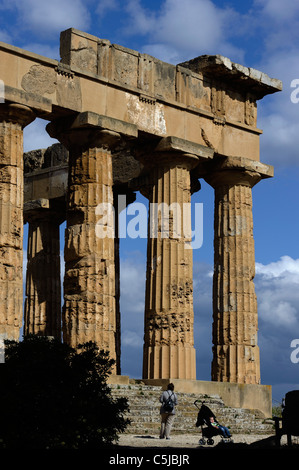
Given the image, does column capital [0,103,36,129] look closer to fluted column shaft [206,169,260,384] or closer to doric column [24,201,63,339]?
fluted column shaft [206,169,260,384]

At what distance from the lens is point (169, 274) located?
95.1 ft

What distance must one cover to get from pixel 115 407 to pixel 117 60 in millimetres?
13556

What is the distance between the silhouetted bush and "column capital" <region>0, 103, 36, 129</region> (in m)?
9.12

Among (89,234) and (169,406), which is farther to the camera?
(89,234)

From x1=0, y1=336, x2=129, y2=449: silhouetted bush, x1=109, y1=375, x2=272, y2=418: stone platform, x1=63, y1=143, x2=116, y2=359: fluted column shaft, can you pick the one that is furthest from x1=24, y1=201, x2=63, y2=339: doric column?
x1=0, y1=336, x2=129, y2=449: silhouetted bush

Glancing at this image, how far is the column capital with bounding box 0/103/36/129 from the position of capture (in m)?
25.2

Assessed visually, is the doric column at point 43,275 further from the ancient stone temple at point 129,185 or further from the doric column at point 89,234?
the doric column at point 89,234

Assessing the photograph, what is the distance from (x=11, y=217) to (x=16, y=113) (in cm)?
273

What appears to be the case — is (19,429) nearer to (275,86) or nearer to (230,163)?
(230,163)

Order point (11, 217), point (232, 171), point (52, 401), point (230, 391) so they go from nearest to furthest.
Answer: point (52, 401) → point (11, 217) → point (230, 391) → point (232, 171)

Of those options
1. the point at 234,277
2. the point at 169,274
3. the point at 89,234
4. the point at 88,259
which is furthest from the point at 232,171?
the point at 88,259

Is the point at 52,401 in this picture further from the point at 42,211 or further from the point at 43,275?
the point at 42,211

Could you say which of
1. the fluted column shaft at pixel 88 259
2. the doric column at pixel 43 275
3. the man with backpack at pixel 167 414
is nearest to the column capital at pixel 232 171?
the fluted column shaft at pixel 88 259

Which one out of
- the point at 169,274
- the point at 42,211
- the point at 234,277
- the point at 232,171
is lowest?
the point at 169,274
